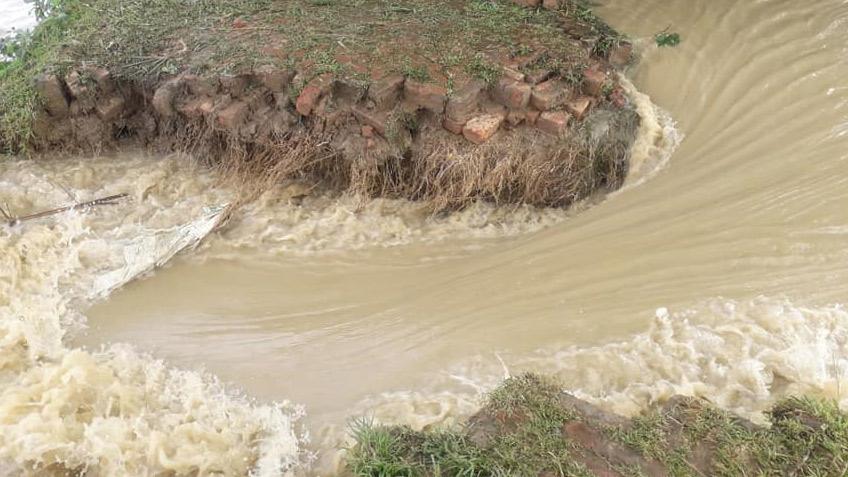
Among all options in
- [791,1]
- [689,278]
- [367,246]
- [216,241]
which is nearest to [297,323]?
[367,246]

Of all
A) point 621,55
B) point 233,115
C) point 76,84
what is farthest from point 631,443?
point 76,84

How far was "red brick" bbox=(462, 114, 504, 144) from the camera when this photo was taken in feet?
13.4

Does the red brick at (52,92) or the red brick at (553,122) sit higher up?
the red brick at (553,122)

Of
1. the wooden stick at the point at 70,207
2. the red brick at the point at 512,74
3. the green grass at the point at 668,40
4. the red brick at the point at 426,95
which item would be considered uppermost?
the green grass at the point at 668,40

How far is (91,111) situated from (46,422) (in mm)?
2772

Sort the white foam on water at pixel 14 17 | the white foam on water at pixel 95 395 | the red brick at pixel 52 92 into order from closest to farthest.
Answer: the white foam on water at pixel 95 395
the red brick at pixel 52 92
the white foam on water at pixel 14 17

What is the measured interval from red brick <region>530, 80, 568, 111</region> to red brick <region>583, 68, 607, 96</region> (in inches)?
6.9

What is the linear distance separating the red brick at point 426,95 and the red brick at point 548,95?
24.3 inches

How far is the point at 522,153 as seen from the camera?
4137mm

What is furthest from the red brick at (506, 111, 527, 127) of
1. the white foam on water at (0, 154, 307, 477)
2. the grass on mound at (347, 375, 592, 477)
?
the white foam on water at (0, 154, 307, 477)

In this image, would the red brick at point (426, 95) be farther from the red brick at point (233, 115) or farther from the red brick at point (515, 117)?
the red brick at point (233, 115)

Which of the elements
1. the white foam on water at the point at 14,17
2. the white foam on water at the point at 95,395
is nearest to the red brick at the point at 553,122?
the white foam on water at the point at 95,395

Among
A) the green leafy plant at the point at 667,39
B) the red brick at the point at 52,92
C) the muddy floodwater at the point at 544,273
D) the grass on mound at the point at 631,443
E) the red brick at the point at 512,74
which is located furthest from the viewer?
the green leafy plant at the point at 667,39

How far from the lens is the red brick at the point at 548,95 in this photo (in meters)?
4.15
